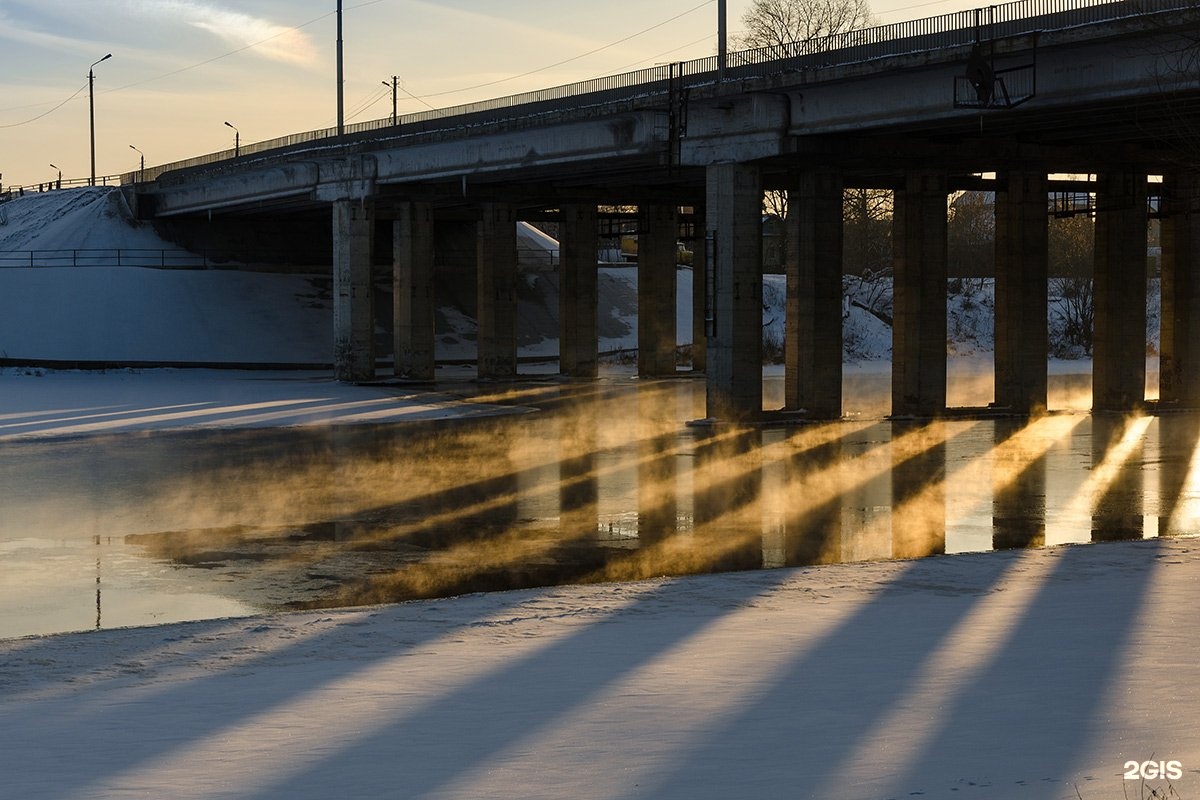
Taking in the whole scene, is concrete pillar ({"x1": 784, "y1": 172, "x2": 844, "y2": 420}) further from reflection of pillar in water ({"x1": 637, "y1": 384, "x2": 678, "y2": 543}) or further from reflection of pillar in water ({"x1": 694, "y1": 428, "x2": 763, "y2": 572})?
reflection of pillar in water ({"x1": 694, "y1": 428, "x2": 763, "y2": 572})

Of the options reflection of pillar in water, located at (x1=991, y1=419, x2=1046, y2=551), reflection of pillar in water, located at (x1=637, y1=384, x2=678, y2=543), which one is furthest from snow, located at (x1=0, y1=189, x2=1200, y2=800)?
reflection of pillar in water, located at (x1=637, y1=384, x2=678, y2=543)

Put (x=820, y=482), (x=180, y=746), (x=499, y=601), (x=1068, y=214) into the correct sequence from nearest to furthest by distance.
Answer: (x=180, y=746) < (x=499, y=601) < (x=820, y=482) < (x=1068, y=214)

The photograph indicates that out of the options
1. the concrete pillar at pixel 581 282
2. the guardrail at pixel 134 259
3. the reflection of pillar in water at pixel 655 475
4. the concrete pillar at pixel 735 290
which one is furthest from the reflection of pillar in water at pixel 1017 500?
the guardrail at pixel 134 259

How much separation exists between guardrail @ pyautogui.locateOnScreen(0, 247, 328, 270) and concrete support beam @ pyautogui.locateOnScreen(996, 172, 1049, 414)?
45603 mm

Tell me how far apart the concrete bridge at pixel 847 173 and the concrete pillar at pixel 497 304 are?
121mm

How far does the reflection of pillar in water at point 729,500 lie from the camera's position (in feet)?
58.6

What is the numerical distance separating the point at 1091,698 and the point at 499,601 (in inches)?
233

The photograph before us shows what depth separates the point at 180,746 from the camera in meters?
8.81

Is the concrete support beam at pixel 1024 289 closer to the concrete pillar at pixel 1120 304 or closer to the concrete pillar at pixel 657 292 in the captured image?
the concrete pillar at pixel 1120 304

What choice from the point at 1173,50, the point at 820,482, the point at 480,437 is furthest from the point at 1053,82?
the point at 480,437

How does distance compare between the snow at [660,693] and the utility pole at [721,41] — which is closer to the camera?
the snow at [660,693]

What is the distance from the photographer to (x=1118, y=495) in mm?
23594

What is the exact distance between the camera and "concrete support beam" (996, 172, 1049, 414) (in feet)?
136

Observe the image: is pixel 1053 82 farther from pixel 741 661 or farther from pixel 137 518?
pixel 741 661
